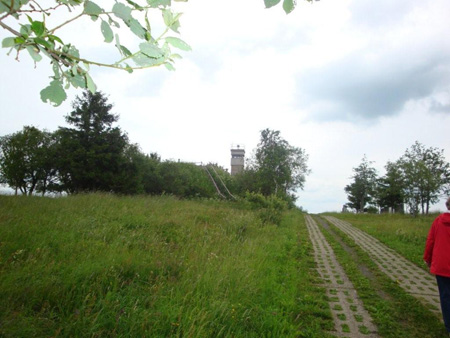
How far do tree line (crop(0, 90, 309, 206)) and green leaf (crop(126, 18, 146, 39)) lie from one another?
1729 centimetres

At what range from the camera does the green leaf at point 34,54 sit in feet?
3.46

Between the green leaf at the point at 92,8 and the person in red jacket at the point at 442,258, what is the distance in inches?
209

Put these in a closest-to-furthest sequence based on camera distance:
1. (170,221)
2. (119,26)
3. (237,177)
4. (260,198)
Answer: (119,26) < (170,221) < (260,198) < (237,177)

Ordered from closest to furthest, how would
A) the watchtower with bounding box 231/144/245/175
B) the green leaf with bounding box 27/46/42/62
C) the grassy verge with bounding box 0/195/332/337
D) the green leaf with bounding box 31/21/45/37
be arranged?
the green leaf with bounding box 31/21/45/37 → the green leaf with bounding box 27/46/42/62 → the grassy verge with bounding box 0/195/332/337 → the watchtower with bounding box 231/144/245/175

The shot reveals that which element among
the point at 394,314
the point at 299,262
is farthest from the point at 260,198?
the point at 394,314

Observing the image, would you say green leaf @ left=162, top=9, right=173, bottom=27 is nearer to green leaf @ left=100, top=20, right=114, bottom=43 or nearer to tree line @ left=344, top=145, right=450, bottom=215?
green leaf @ left=100, top=20, right=114, bottom=43

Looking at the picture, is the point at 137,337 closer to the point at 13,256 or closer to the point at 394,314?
the point at 13,256

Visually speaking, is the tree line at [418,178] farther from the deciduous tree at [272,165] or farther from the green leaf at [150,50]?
the green leaf at [150,50]

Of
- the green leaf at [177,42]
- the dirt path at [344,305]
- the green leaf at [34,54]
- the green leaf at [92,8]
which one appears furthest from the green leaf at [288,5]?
the dirt path at [344,305]

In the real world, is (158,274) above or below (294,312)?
above

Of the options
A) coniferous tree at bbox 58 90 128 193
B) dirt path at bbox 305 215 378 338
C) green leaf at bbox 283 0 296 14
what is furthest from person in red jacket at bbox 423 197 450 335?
coniferous tree at bbox 58 90 128 193

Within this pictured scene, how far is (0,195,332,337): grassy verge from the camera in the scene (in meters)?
2.73

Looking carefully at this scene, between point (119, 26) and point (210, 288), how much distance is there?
12.0 feet

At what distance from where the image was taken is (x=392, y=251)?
9.95m
